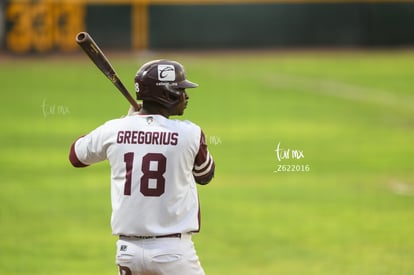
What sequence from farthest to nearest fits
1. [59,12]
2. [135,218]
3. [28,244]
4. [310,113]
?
[59,12]
[310,113]
[28,244]
[135,218]

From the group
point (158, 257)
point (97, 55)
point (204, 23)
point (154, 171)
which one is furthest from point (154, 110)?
point (204, 23)

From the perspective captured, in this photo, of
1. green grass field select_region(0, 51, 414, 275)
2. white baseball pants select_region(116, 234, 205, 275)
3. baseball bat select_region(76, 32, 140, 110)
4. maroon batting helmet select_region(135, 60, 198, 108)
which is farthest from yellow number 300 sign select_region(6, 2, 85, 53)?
white baseball pants select_region(116, 234, 205, 275)

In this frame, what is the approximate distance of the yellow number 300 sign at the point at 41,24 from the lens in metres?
28.6

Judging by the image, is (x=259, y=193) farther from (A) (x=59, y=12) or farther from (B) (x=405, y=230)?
(A) (x=59, y=12)

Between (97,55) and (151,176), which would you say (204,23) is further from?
(151,176)

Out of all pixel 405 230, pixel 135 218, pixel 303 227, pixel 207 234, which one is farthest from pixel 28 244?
pixel 135 218

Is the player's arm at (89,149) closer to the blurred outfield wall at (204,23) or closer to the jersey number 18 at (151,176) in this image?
the jersey number 18 at (151,176)

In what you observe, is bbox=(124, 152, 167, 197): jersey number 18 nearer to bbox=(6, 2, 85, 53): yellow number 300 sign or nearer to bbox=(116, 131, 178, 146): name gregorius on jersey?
bbox=(116, 131, 178, 146): name gregorius on jersey

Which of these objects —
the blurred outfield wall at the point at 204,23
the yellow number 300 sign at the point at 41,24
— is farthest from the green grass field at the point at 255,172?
the blurred outfield wall at the point at 204,23

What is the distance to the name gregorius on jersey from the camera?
5.71 metres

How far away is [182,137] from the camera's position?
573 centimetres

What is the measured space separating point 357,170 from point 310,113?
5.53m

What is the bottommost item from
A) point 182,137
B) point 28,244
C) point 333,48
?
point 28,244

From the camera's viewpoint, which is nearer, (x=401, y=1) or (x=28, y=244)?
(x=28, y=244)
